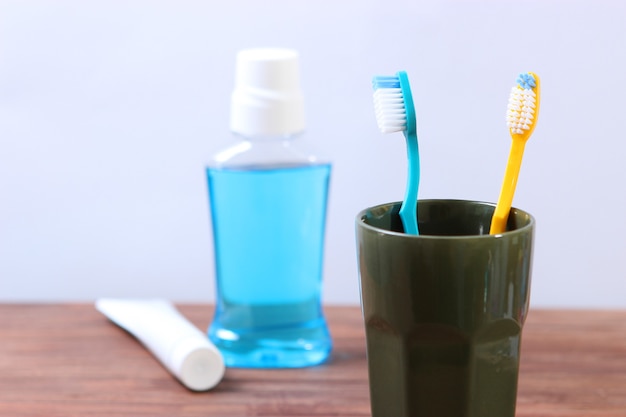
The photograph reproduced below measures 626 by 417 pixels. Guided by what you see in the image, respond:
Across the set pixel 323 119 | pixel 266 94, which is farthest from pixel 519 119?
pixel 323 119

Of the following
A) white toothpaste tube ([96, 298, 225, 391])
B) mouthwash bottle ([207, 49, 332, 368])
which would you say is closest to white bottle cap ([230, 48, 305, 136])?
mouthwash bottle ([207, 49, 332, 368])

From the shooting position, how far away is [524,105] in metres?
0.42

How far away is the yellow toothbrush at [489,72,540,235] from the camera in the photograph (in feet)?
1.36

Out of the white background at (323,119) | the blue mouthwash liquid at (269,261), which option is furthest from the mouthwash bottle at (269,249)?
the white background at (323,119)

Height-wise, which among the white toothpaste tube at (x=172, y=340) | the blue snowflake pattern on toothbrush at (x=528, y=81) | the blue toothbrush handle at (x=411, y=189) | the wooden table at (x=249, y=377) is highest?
the blue snowflake pattern on toothbrush at (x=528, y=81)

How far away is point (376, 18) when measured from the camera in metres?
0.84

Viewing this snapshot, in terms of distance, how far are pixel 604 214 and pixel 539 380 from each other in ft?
1.00

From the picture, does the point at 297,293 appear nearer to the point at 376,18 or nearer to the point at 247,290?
the point at 247,290

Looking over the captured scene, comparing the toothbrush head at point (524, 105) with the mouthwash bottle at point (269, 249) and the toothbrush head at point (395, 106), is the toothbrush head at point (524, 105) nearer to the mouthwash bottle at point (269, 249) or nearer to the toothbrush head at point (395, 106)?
the toothbrush head at point (395, 106)

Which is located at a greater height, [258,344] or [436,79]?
[436,79]

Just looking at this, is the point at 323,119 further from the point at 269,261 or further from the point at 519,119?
the point at 519,119

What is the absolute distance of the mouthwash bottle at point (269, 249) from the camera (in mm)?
664

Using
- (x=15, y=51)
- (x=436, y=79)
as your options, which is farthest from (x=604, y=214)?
(x=15, y=51)

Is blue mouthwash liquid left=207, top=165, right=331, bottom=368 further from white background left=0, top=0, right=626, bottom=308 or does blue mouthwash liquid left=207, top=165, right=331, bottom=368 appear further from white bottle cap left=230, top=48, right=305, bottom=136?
white background left=0, top=0, right=626, bottom=308
